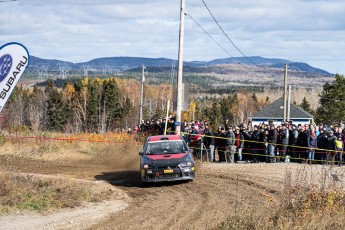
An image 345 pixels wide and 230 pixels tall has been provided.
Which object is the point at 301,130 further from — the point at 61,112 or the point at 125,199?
the point at 61,112

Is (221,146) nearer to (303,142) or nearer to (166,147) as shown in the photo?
(303,142)

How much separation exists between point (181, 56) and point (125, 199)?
1053 cm

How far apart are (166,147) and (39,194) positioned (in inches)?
232

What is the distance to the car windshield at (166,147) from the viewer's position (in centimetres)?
2052

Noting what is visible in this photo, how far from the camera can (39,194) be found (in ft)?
52.9

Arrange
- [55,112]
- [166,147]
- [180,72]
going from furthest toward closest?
1. [55,112]
2. [180,72]
3. [166,147]

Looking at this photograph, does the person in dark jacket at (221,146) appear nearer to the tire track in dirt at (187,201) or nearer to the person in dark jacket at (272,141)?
the person in dark jacket at (272,141)

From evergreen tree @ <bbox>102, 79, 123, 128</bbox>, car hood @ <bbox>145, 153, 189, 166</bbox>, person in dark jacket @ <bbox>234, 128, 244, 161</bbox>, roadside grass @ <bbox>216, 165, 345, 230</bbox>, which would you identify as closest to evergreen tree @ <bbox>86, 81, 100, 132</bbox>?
evergreen tree @ <bbox>102, 79, 123, 128</bbox>

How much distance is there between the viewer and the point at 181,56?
2602 cm

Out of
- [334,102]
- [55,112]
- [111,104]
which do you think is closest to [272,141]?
[334,102]

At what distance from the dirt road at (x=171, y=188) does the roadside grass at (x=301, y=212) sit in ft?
2.78

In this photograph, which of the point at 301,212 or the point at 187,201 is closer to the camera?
the point at 301,212

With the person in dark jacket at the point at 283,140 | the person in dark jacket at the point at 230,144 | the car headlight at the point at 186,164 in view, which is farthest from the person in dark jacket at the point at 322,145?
the car headlight at the point at 186,164

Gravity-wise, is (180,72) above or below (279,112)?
above
